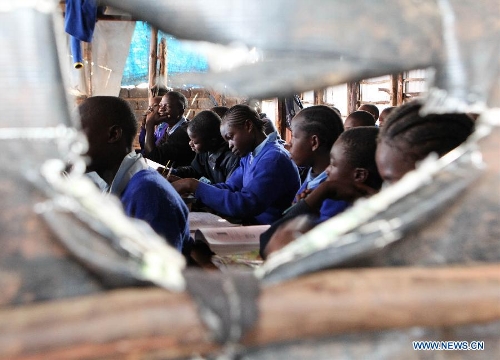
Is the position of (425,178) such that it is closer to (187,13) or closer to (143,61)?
(187,13)

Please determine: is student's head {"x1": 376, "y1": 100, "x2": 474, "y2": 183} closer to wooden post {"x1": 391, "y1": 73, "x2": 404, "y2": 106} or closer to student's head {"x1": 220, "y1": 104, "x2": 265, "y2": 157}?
student's head {"x1": 220, "y1": 104, "x2": 265, "y2": 157}

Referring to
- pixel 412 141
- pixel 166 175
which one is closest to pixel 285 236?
pixel 412 141

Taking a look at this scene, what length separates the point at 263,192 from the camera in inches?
103

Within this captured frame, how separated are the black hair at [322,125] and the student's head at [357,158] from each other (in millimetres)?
503

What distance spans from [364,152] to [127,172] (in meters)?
0.77

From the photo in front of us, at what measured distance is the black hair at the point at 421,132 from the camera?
987 mm

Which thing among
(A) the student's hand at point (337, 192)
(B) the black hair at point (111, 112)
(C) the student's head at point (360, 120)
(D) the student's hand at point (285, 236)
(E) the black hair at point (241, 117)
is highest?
(B) the black hair at point (111, 112)

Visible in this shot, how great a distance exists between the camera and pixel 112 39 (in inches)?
271

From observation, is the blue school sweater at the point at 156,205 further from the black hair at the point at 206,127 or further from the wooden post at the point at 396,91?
the wooden post at the point at 396,91

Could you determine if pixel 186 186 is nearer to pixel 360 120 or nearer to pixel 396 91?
pixel 360 120

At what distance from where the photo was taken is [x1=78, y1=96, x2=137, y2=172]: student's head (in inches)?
73.7

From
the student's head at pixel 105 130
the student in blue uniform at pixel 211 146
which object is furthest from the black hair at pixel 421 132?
the student in blue uniform at pixel 211 146

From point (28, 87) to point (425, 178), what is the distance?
18.0 inches

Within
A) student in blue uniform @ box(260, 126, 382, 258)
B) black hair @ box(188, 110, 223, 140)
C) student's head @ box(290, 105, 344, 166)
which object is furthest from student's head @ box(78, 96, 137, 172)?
black hair @ box(188, 110, 223, 140)
